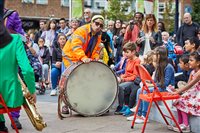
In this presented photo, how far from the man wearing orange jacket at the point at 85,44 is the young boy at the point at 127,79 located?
1.97ft

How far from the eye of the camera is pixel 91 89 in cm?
855

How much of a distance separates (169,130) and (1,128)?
248 cm

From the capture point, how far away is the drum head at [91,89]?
8.38 metres

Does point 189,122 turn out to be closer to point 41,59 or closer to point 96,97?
point 96,97

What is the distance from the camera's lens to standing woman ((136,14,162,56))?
1023 cm

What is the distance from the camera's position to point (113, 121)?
26.4ft

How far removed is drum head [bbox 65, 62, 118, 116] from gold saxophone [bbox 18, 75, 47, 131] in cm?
283

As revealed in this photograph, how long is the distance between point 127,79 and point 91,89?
2.54 ft

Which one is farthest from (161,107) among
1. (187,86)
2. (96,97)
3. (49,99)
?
(49,99)

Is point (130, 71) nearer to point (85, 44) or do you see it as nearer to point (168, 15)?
point (85, 44)

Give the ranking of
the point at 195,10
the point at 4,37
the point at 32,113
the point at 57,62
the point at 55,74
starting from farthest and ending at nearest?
the point at 195,10, the point at 57,62, the point at 55,74, the point at 32,113, the point at 4,37

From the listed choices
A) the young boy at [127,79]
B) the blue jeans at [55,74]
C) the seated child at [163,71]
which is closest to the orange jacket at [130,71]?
the young boy at [127,79]

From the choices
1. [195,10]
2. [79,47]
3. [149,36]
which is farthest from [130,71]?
[195,10]

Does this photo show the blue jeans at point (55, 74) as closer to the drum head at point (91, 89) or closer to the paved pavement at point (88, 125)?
the paved pavement at point (88, 125)
